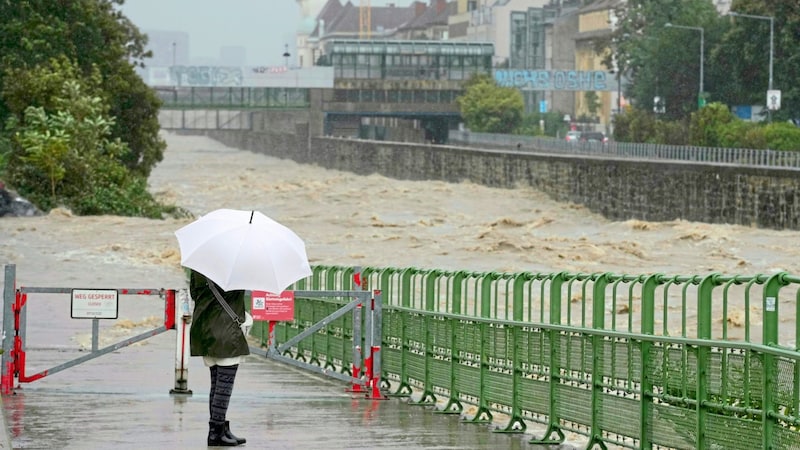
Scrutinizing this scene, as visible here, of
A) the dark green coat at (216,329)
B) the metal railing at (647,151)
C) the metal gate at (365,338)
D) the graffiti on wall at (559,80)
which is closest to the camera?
the dark green coat at (216,329)

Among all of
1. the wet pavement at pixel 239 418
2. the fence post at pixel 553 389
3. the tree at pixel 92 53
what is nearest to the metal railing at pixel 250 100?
the tree at pixel 92 53

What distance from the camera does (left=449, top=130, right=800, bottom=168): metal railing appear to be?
2675 inches

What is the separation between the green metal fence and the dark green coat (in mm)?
2254

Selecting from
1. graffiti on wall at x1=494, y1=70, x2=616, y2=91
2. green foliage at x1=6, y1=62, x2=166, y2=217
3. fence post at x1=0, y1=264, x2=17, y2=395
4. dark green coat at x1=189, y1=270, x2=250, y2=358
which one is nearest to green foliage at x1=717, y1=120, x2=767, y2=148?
green foliage at x1=6, y1=62, x2=166, y2=217

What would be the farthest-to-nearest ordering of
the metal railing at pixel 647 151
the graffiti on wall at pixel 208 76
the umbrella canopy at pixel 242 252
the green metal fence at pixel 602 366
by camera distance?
the graffiti on wall at pixel 208 76, the metal railing at pixel 647 151, the umbrella canopy at pixel 242 252, the green metal fence at pixel 602 366

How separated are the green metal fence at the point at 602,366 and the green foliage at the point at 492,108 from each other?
11925 centimetres

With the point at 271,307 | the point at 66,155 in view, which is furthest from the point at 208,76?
the point at 271,307

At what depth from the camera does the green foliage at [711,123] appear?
82.1 metres

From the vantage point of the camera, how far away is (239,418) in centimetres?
1291

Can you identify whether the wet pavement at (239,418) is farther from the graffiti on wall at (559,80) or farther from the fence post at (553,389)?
the graffiti on wall at (559,80)

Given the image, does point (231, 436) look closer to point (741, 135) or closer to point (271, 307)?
point (271, 307)

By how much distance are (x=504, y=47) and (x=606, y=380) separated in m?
180

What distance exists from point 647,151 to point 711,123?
3288 millimetres

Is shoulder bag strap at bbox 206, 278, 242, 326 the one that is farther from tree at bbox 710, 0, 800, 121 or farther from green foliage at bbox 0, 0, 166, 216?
tree at bbox 710, 0, 800, 121
